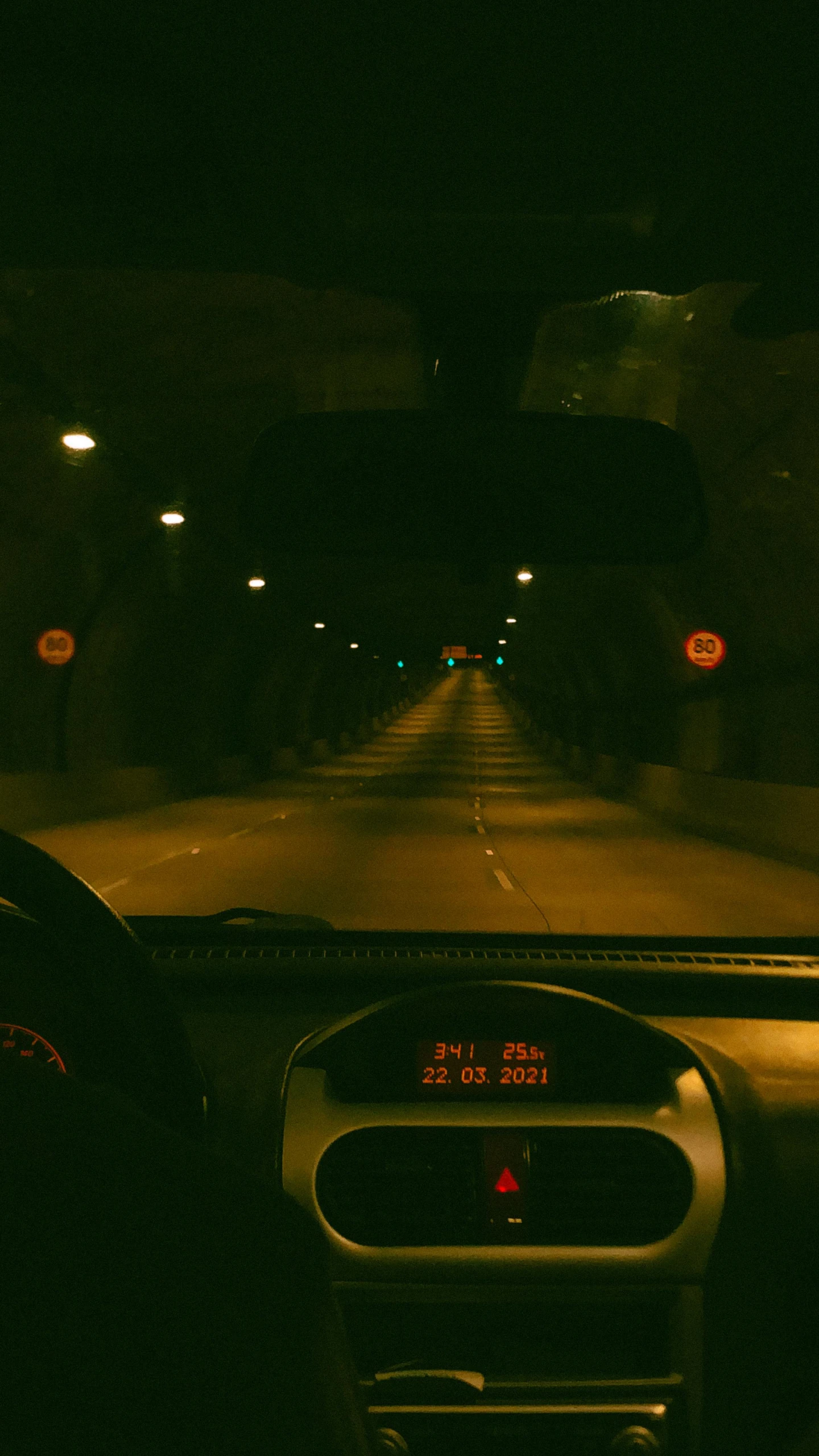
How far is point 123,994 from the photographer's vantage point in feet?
7.43

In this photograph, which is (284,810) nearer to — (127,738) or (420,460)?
(127,738)

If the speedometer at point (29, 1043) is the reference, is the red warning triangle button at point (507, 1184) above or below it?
below

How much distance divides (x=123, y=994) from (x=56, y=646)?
23.3 metres

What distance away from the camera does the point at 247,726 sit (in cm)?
4884

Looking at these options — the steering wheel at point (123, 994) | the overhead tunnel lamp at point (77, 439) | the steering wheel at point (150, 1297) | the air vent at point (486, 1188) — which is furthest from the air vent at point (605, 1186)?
the overhead tunnel lamp at point (77, 439)

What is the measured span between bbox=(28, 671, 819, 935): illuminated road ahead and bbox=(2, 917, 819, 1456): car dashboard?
4511 mm

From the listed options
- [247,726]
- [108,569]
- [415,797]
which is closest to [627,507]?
[108,569]

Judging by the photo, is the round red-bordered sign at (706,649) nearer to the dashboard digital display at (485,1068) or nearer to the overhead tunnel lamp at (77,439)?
the overhead tunnel lamp at (77,439)

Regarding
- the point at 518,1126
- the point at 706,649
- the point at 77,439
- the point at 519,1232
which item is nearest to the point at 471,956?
the point at 518,1126

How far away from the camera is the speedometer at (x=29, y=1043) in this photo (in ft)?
10.1

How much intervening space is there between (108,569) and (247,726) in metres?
24.5

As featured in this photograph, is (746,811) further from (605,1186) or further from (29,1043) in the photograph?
(29,1043)

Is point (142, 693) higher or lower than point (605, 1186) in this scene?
higher

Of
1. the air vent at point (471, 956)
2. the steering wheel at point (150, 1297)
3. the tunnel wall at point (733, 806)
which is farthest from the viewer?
the tunnel wall at point (733, 806)
